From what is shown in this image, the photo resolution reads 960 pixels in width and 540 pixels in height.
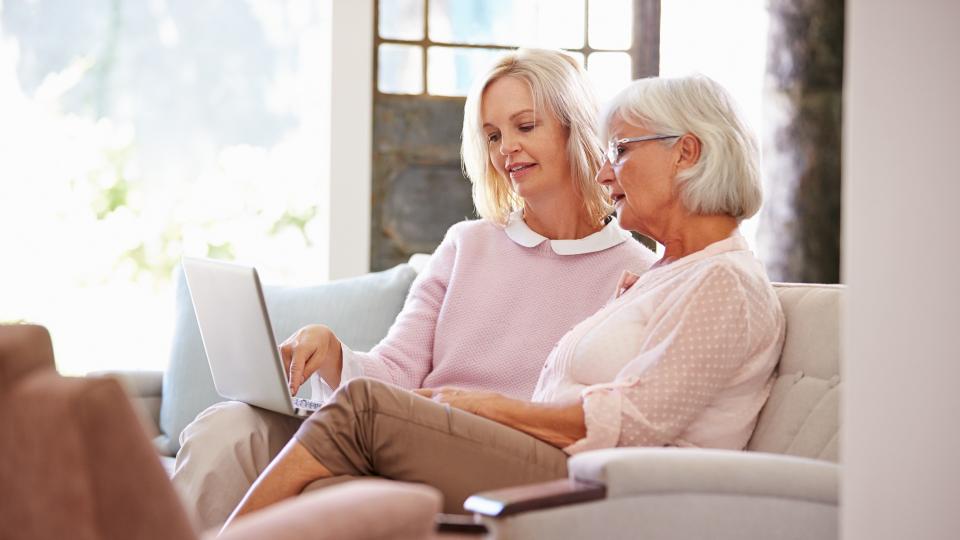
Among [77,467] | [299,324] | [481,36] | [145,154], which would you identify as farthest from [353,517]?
[145,154]

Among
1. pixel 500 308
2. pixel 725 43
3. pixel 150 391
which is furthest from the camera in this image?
pixel 725 43

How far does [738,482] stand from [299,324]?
1.80m

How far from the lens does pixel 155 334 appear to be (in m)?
6.99

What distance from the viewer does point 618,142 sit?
231 cm

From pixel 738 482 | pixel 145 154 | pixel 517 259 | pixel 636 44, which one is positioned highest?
pixel 636 44

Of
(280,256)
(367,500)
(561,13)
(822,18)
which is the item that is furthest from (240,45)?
(367,500)

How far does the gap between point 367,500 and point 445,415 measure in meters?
0.91

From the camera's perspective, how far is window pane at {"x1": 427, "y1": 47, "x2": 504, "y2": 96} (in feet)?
14.3

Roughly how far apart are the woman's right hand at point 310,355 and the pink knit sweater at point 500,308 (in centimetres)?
3

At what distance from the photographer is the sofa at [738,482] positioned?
160cm

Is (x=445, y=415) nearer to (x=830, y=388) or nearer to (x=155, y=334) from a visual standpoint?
(x=830, y=388)

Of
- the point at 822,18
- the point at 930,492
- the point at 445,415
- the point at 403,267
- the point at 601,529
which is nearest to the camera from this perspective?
the point at 930,492

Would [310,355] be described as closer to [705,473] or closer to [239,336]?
[239,336]

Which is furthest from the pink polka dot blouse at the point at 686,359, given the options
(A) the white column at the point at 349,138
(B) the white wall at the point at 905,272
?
(A) the white column at the point at 349,138
